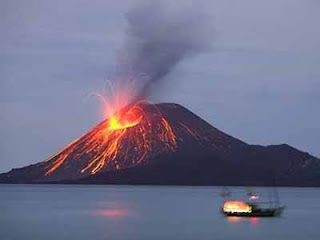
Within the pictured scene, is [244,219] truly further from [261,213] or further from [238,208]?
[238,208]

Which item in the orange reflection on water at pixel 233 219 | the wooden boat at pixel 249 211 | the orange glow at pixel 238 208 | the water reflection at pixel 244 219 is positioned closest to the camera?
the water reflection at pixel 244 219

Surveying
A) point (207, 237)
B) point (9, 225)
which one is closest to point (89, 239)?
point (207, 237)

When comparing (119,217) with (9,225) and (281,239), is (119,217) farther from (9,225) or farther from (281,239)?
(281,239)

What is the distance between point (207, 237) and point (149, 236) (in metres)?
4.57

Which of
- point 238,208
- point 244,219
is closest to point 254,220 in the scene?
point 244,219

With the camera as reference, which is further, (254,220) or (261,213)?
(261,213)

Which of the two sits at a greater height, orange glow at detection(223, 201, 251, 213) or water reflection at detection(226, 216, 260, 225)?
orange glow at detection(223, 201, 251, 213)

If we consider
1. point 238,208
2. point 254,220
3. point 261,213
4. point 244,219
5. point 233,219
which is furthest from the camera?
point 238,208

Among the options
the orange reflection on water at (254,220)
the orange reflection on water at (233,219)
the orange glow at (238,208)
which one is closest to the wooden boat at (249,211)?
the orange glow at (238,208)

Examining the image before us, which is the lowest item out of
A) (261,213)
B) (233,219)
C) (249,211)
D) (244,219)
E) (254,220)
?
(254,220)

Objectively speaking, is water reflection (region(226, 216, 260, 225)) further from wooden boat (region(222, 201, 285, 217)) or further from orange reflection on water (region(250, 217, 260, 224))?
wooden boat (region(222, 201, 285, 217))

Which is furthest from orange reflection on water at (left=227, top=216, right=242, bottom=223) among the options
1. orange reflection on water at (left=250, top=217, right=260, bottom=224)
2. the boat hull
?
orange reflection on water at (left=250, top=217, right=260, bottom=224)

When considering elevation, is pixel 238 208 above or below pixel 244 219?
above

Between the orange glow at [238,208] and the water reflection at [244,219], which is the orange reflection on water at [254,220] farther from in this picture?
the orange glow at [238,208]
